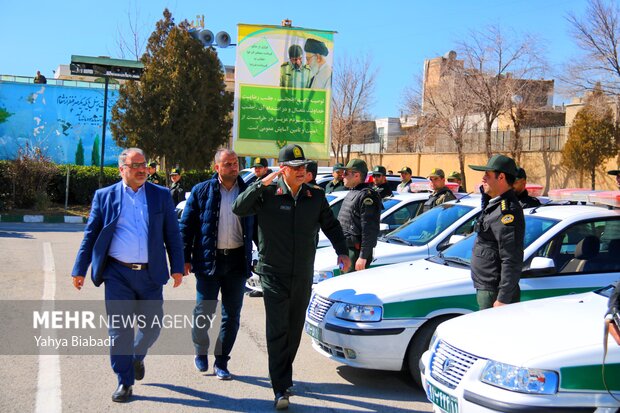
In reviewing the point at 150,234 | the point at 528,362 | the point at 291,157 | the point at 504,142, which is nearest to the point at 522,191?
the point at 291,157

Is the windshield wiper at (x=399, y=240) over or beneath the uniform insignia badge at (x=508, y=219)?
beneath

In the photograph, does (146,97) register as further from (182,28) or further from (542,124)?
(542,124)

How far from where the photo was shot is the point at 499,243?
5.10 metres

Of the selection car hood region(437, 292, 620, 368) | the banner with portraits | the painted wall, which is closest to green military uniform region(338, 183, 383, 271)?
car hood region(437, 292, 620, 368)

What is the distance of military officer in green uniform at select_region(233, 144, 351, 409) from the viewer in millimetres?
5035

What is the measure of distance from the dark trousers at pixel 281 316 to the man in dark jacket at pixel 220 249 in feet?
2.26

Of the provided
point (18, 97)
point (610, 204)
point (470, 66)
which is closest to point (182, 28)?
point (18, 97)

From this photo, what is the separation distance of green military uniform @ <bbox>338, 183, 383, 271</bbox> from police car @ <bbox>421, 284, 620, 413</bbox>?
8.19 feet

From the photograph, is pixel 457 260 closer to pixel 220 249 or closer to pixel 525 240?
pixel 525 240

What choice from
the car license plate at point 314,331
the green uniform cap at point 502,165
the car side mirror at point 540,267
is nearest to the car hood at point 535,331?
the car side mirror at point 540,267

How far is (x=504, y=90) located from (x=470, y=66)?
1953 mm

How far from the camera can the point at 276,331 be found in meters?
5.04

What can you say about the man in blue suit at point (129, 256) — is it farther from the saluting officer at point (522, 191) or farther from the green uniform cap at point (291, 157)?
the saluting officer at point (522, 191)

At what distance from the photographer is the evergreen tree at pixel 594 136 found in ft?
88.8
